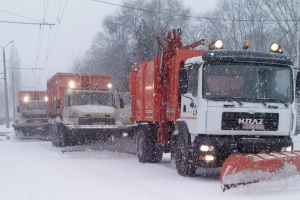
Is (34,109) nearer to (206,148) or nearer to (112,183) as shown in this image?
(112,183)

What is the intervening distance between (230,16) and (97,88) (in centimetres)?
2760

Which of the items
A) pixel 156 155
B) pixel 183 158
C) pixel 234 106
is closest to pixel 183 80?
pixel 234 106

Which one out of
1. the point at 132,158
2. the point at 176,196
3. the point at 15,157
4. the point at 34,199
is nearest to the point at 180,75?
the point at 176,196

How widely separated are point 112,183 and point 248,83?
3.56 m

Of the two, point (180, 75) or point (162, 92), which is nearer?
point (180, 75)

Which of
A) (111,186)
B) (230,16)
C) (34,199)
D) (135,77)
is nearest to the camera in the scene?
(34,199)

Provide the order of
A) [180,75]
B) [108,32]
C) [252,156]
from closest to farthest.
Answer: [252,156] < [180,75] < [108,32]

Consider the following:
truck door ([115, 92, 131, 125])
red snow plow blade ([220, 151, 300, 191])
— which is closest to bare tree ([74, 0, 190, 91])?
truck door ([115, 92, 131, 125])

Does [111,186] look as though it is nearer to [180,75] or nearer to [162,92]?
[180,75]

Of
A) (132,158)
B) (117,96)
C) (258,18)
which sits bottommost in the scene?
(132,158)

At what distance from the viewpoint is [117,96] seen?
64.6 feet

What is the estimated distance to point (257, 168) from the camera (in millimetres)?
8461

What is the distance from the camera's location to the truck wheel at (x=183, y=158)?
10.2m

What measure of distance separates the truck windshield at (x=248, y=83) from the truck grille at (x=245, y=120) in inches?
12.8
